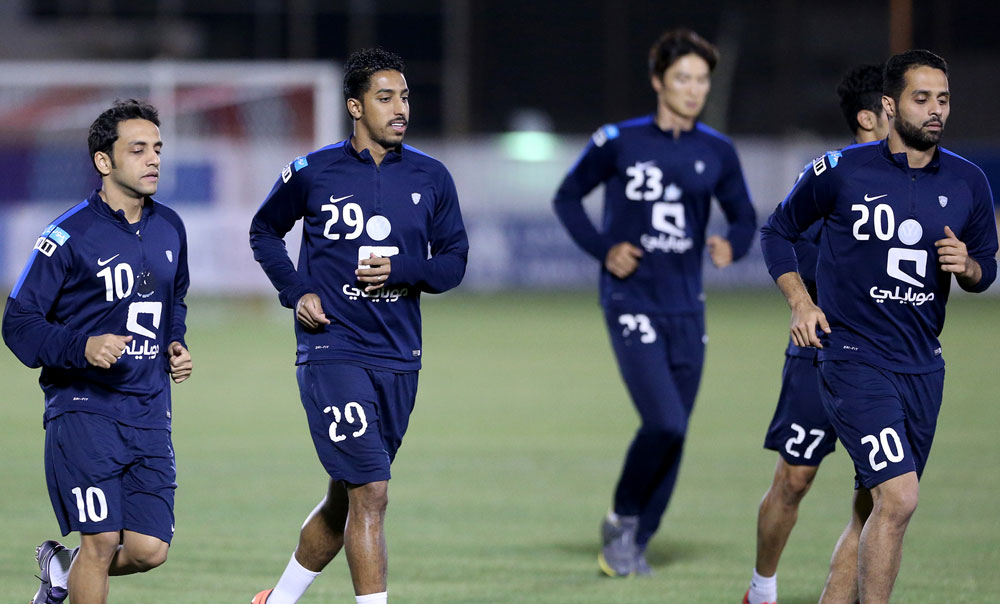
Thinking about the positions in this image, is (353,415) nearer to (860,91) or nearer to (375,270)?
(375,270)

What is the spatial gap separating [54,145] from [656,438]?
2411cm

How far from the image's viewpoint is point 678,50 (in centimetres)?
749

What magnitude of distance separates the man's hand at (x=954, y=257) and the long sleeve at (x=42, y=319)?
315 cm

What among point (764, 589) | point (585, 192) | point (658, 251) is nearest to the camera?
point (764, 589)

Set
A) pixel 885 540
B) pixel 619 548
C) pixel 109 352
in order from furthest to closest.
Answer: pixel 619 548, pixel 885 540, pixel 109 352

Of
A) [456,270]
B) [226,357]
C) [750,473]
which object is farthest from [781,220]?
[226,357]

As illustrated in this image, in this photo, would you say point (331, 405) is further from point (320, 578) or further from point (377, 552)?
point (320, 578)

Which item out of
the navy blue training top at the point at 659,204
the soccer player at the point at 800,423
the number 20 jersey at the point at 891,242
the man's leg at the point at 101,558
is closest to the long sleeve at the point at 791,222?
the number 20 jersey at the point at 891,242

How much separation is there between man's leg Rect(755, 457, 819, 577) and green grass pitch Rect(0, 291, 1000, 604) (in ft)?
1.31

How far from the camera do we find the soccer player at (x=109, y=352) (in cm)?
516

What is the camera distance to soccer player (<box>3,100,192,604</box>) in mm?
5156

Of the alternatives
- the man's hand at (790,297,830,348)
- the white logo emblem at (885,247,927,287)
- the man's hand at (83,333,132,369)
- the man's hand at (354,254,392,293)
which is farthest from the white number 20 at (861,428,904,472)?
the man's hand at (83,333,132,369)

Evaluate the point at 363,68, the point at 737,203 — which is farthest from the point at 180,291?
the point at 737,203

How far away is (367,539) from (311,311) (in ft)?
2.99
